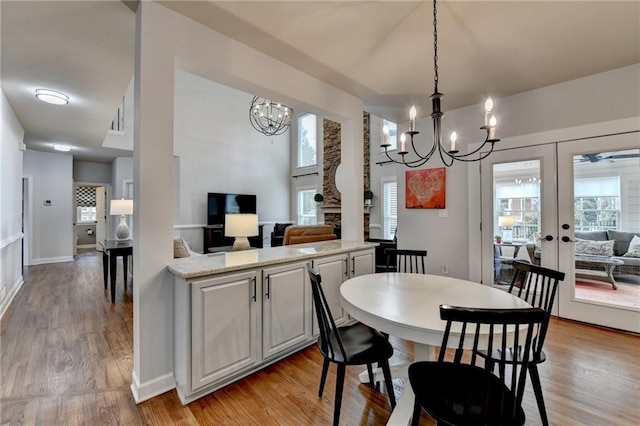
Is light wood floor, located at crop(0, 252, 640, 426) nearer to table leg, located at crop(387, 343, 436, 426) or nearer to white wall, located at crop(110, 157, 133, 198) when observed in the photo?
table leg, located at crop(387, 343, 436, 426)

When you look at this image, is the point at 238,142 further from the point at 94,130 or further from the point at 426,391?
the point at 426,391

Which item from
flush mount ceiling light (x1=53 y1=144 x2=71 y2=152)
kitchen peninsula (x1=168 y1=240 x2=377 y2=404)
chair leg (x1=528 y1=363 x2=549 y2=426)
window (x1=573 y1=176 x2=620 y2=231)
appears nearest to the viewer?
chair leg (x1=528 y1=363 x2=549 y2=426)

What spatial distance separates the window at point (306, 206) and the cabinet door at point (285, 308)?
6.34 m

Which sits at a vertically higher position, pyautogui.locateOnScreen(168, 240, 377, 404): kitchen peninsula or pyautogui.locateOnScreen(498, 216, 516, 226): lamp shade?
pyautogui.locateOnScreen(498, 216, 516, 226): lamp shade

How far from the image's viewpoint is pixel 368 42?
2504 millimetres

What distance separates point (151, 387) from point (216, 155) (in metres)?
6.62

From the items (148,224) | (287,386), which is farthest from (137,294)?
(287,386)

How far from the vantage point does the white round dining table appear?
1.38m

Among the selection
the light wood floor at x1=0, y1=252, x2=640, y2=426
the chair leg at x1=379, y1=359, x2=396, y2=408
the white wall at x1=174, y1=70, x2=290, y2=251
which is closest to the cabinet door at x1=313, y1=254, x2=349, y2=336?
the light wood floor at x1=0, y1=252, x2=640, y2=426

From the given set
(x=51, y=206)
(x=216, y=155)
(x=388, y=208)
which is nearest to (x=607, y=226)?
(x=388, y=208)

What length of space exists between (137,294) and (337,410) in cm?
145

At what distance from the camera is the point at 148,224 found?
1.92 m

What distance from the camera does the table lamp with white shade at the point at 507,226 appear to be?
363 cm

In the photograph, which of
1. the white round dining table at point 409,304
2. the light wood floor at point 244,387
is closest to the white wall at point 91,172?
the light wood floor at point 244,387
